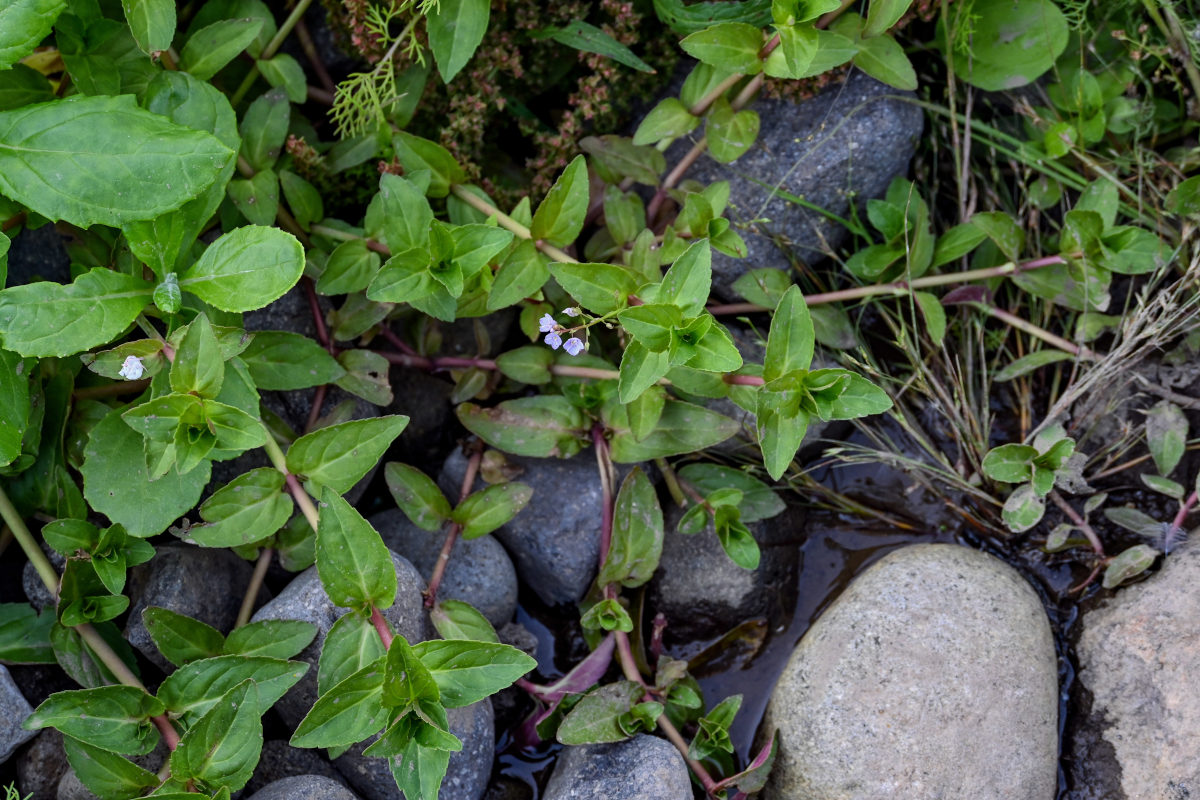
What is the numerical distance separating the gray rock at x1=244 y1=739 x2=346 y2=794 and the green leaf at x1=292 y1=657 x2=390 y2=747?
2.13 ft

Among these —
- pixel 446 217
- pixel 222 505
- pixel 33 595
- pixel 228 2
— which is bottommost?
pixel 33 595

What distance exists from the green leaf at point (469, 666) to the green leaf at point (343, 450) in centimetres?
50

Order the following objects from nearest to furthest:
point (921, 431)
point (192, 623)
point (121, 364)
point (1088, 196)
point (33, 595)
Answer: point (121, 364)
point (192, 623)
point (33, 595)
point (1088, 196)
point (921, 431)

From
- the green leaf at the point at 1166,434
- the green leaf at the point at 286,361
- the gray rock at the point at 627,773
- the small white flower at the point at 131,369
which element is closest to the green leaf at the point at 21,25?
the small white flower at the point at 131,369

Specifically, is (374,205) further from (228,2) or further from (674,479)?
(674,479)

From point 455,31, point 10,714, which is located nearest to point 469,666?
point 10,714

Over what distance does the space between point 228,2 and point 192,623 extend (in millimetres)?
1828

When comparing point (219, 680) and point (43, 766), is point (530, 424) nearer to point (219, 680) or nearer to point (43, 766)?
point (219, 680)

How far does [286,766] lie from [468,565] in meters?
0.77

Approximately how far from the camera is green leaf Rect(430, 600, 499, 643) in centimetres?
294

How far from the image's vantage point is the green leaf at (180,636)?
277 centimetres

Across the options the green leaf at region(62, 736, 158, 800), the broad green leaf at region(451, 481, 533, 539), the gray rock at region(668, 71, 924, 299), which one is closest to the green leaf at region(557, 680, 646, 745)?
the broad green leaf at region(451, 481, 533, 539)

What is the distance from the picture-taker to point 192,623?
112 inches

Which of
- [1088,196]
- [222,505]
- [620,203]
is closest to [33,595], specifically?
[222,505]
